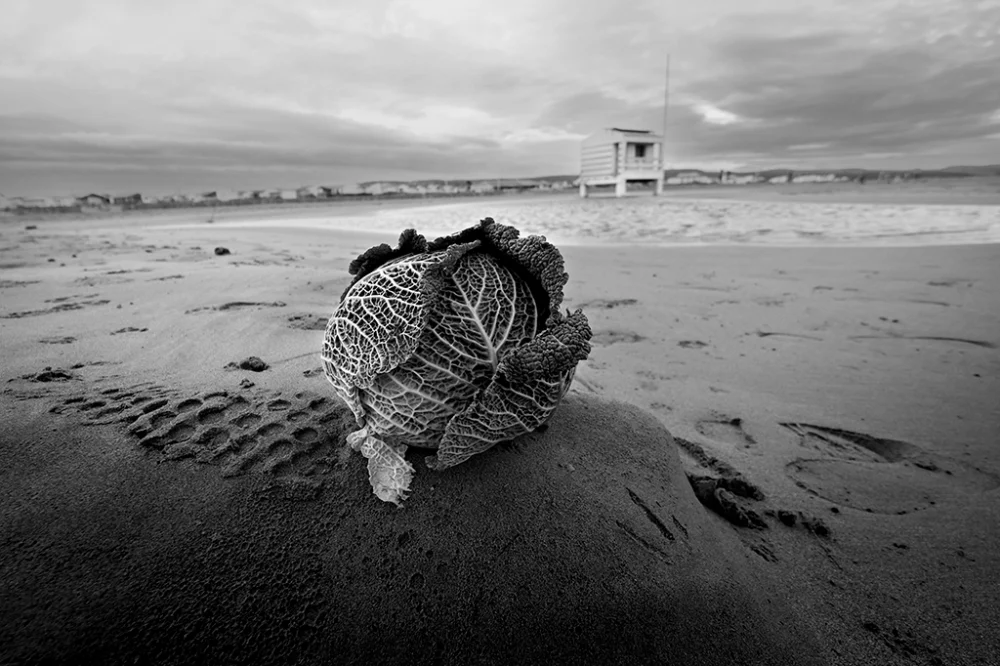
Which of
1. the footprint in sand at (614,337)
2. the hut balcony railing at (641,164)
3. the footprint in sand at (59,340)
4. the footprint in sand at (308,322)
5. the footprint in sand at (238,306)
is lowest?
the footprint in sand at (614,337)

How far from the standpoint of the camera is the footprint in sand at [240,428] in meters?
2.32

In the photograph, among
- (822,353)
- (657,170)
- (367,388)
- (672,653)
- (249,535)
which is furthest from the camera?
(657,170)

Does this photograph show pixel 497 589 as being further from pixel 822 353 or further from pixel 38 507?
pixel 822 353

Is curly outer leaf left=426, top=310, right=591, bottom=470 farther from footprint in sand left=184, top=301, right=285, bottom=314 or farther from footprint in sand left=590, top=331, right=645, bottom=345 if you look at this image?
footprint in sand left=184, top=301, right=285, bottom=314

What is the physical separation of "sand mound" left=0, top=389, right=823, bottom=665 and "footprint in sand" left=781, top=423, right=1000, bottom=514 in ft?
3.42

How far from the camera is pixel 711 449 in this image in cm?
343

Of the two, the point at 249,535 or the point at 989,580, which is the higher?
the point at 249,535

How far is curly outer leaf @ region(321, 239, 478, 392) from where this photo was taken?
207 centimetres

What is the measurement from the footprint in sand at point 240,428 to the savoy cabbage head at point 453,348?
0.98 ft

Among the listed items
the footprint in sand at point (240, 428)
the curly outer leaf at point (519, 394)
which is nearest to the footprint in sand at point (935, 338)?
the curly outer leaf at point (519, 394)

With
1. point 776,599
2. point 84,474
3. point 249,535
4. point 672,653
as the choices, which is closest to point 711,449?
point 776,599

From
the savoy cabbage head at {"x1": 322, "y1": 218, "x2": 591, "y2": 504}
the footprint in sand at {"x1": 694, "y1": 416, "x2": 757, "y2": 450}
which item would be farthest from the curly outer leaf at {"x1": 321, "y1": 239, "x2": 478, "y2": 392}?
the footprint in sand at {"x1": 694, "y1": 416, "x2": 757, "y2": 450}

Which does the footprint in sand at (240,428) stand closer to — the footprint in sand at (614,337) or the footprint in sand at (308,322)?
the footprint in sand at (308,322)

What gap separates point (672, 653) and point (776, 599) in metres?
0.68
